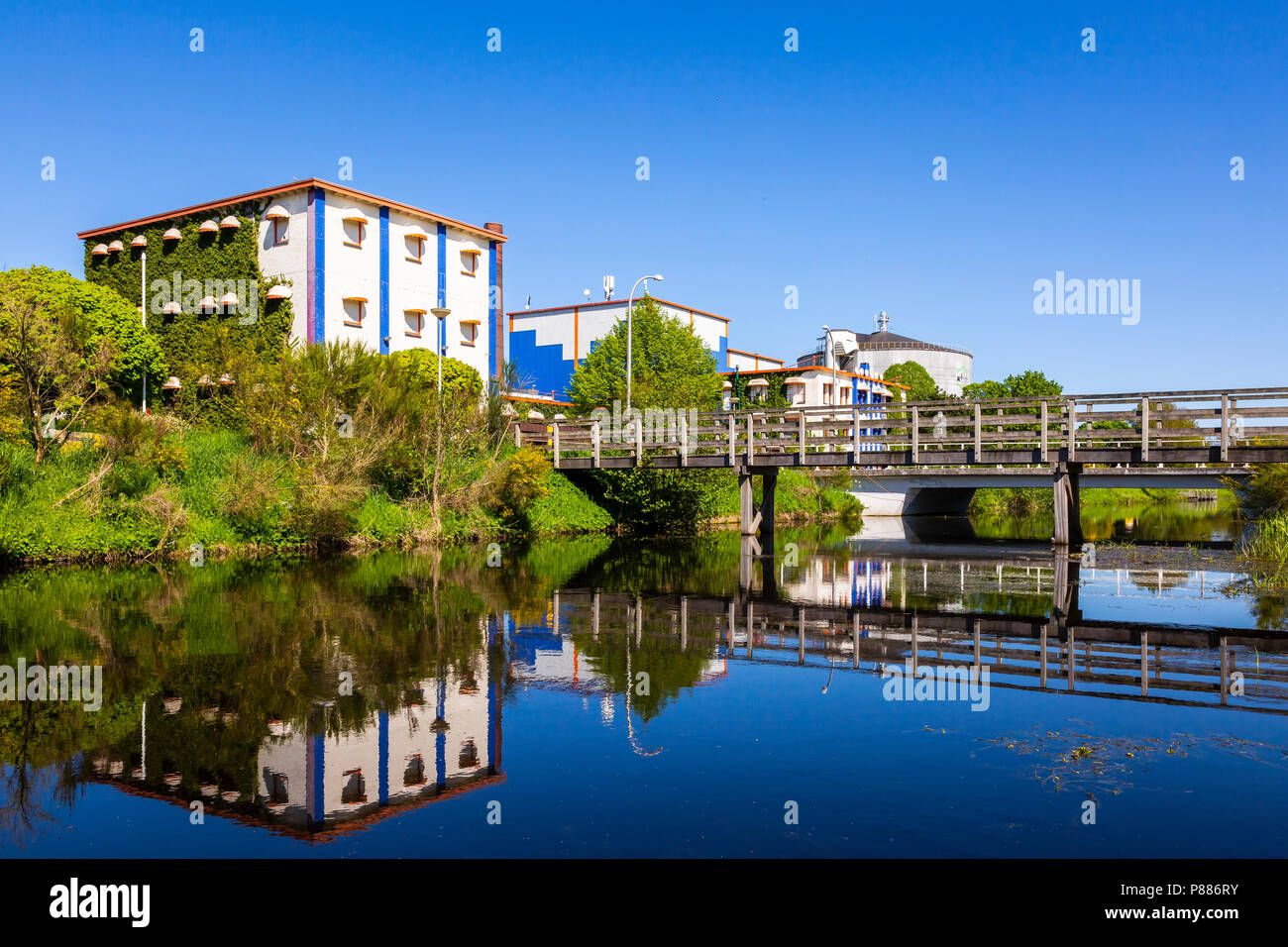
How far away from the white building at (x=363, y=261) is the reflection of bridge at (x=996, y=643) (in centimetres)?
3051

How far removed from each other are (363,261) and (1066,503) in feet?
102

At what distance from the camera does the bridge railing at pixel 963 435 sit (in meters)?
24.2

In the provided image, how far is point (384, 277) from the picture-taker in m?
45.2

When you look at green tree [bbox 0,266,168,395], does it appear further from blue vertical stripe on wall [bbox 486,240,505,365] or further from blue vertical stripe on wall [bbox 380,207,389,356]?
blue vertical stripe on wall [bbox 486,240,505,365]

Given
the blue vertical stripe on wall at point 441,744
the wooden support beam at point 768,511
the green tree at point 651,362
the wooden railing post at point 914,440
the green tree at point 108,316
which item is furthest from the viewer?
the green tree at point 651,362

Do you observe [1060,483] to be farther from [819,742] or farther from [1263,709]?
[819,742]

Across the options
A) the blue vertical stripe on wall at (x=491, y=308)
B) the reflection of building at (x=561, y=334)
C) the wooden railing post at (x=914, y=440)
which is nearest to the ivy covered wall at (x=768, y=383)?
the reflection of building at (x=561, y=334)

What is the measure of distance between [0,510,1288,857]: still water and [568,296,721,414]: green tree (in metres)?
27.3

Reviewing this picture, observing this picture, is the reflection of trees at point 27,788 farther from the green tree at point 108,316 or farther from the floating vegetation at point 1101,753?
the green tree at point 108,316

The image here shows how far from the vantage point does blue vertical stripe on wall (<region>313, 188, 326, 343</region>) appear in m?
41.9

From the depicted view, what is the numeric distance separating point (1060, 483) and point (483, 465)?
54.2ft

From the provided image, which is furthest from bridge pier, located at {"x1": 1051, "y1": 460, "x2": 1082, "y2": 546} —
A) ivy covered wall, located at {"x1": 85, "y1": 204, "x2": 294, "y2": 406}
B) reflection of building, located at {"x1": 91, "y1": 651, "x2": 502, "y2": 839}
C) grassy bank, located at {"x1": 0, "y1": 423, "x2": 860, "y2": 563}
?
ivy covered wall, located at {"x1": 85, "y1": 204, "x2": 294, "y2": 406}

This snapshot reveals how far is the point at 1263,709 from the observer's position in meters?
8.76
